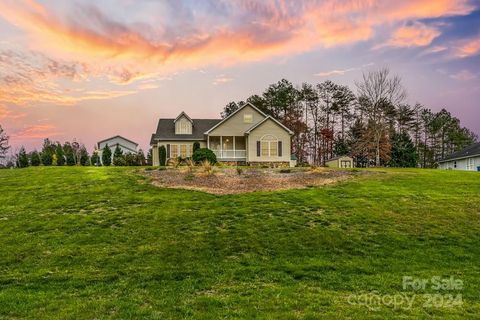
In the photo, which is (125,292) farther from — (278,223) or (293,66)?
(293,66)

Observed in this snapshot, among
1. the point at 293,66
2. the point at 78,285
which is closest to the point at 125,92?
the point at 293,66

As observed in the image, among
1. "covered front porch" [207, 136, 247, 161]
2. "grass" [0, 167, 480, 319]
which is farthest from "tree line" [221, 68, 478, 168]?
"grass" [0, 167, 480, 319]

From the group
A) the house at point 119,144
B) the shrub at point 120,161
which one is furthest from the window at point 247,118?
the house at point 119,144

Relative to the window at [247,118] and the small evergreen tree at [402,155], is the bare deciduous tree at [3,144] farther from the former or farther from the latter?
the small evergreen tree at [402,155]

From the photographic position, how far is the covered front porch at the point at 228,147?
35769 mm

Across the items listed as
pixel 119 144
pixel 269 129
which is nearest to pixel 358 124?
pixel 269 129

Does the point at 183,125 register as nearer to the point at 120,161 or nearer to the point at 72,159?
the point at 120,161

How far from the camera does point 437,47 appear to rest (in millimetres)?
24250

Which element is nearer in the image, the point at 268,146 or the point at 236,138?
the point at 268,146

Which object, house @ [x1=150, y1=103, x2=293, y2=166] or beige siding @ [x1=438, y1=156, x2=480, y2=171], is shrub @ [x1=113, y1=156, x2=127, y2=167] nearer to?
house @ [x1=150, y1=103, x2=293, y2=166]

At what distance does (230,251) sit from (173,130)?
29.5 m

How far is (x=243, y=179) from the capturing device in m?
20.3

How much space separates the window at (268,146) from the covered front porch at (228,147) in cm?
227

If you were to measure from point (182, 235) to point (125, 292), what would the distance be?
4.14m
